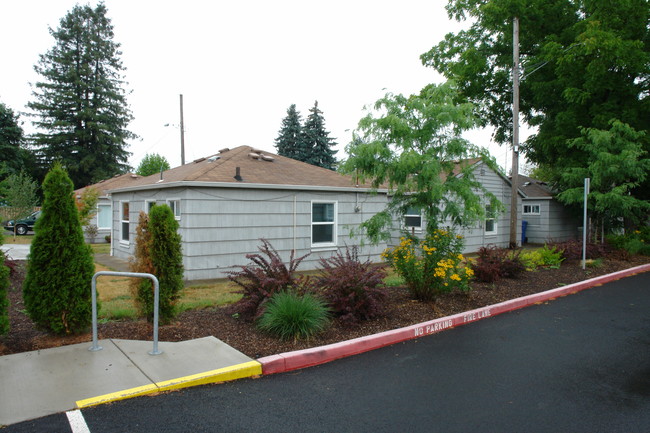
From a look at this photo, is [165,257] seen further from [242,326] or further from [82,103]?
[82,103]

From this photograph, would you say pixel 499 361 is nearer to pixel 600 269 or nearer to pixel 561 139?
pixel 600 269

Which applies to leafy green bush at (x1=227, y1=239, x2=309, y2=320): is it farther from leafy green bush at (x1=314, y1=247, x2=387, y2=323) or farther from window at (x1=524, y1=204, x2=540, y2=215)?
Answer: window at (x1=524, y1=204, x2=540, y2=215)

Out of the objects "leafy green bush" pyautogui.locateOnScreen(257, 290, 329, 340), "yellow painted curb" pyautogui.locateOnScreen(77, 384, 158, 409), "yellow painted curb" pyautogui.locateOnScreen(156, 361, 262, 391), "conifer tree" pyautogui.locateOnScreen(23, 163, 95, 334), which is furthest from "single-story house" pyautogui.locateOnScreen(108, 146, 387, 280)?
"yellow painted curb" pyautogui.locateOnScreen(77, 384, 158, 409)

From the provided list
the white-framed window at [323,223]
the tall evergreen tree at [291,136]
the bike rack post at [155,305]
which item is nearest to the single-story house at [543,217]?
the white-framed window at [323,223]

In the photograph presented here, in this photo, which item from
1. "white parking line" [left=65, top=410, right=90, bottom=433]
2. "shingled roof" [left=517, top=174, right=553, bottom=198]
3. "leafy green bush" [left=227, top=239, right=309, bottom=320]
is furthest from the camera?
"shingled roof" [left=517, top=174, right=553, bottom=198]

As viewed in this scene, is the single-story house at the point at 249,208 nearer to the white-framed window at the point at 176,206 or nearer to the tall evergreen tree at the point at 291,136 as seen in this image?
the white-framed window at the point at 176,206

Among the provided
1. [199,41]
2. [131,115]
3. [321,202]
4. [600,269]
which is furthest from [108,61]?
[600,269]

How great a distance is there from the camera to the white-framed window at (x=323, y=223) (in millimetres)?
12281

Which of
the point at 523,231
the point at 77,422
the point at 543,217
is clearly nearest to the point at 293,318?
the point at 77,422

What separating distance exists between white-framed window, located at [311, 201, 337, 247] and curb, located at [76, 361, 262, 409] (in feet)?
25.9

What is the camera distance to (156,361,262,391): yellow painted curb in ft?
13.1

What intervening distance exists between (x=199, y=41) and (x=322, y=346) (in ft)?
46.7

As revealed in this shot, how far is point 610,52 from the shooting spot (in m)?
14.6

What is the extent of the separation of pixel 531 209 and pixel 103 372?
2127cm
